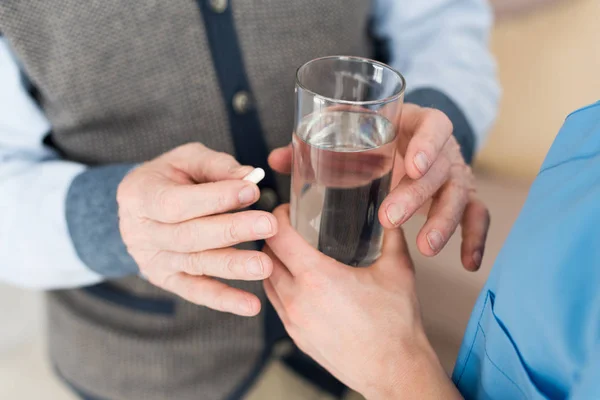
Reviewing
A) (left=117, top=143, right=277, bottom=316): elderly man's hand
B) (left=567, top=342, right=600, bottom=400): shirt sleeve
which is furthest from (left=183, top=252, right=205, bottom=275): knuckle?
(left=567, top=342, right=600, bottom=400): shirt sleeve

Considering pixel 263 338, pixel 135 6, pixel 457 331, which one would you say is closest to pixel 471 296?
pixel 457 331

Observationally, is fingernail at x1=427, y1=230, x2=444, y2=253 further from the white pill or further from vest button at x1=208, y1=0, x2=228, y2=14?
vest button at x1=208, y1=0, x2=228, y2=14

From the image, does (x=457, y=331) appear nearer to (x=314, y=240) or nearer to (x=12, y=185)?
(x=314, y=240)

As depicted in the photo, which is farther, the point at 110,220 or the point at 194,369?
the point at 194,369

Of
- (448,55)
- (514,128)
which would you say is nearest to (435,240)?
(448,55)

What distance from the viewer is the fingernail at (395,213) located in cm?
48

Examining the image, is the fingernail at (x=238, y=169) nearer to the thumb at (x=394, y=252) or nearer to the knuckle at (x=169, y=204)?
the knuckle at (x=169, y=204)

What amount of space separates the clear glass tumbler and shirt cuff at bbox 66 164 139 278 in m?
0.21

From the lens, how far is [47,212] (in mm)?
649

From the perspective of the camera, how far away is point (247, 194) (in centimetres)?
47

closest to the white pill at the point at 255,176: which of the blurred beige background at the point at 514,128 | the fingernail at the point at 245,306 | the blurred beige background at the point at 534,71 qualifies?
the fingernail at the point at 245,306

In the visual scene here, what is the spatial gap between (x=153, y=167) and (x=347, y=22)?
1.30ft

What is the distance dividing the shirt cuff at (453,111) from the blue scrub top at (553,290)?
0.93 feet

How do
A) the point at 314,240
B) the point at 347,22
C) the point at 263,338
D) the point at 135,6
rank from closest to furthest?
the point at 314,240 < the point at 135,6 < the point at 347,22 < the point at 263,338
